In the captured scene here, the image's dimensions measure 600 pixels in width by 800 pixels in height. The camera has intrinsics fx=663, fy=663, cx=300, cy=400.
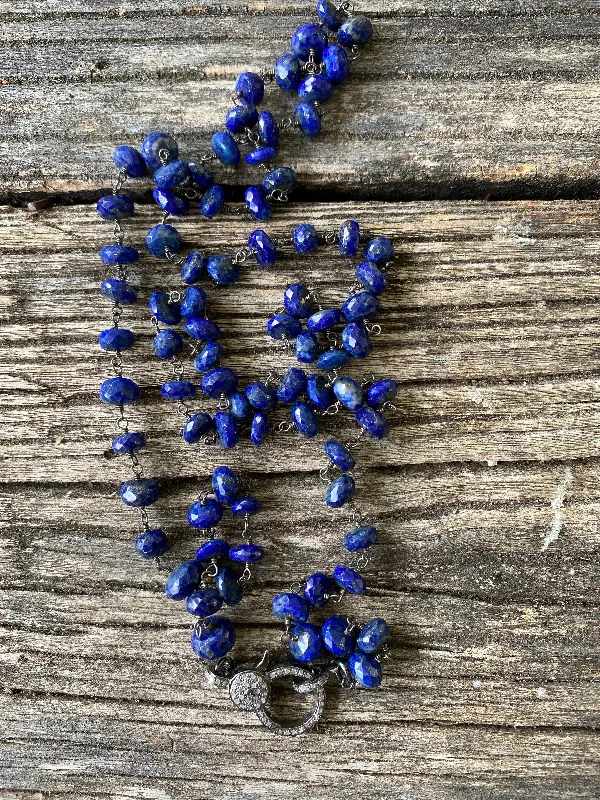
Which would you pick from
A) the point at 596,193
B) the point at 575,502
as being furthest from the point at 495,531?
the point at 596,193

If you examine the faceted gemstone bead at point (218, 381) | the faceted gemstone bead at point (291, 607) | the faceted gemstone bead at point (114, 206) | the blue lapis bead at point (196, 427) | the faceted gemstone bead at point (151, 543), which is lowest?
the faceted gemstone bead at point (291, 607)

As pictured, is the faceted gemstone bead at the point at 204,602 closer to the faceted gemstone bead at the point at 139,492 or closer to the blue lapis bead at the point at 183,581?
the blue lapis bead at the point at 183,581

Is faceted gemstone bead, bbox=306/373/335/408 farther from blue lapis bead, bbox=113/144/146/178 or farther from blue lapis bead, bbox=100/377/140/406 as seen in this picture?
blue lapis bead, bbox=113/144/146/178

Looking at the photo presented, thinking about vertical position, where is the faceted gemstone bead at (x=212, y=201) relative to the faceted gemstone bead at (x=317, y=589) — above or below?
above

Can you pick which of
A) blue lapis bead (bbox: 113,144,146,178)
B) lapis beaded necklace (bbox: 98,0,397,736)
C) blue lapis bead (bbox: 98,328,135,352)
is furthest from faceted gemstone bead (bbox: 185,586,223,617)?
blue lapis bead (bbox: 113,144,146,178)

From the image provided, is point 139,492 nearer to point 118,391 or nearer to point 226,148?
point 118,391

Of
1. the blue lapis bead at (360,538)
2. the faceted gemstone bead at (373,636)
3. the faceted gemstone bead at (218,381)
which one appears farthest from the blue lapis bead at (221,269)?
the faceted gemstone bead at (373,636)

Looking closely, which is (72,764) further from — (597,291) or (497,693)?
(597,291)
